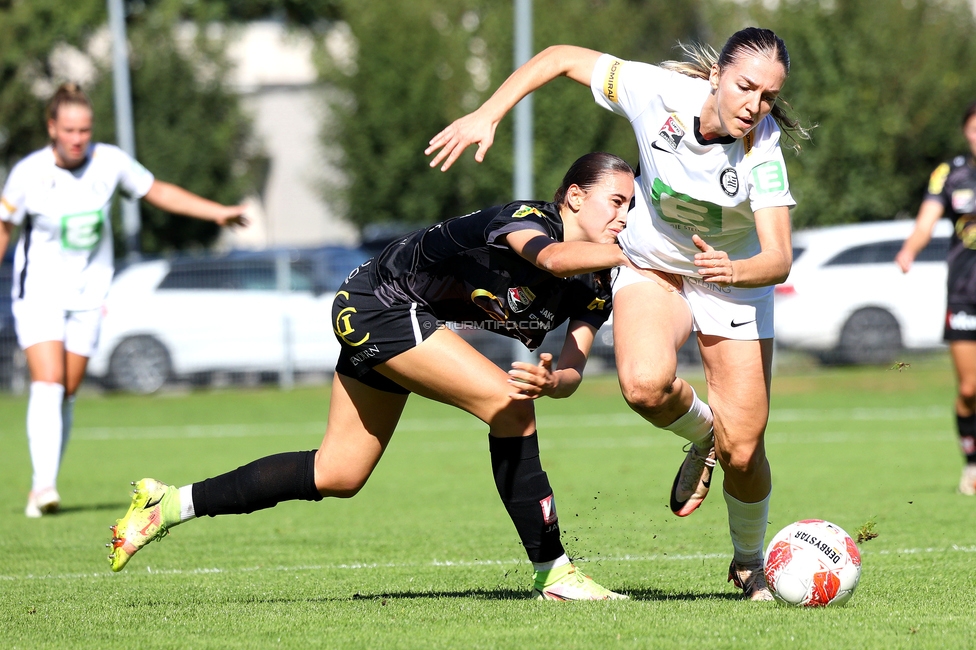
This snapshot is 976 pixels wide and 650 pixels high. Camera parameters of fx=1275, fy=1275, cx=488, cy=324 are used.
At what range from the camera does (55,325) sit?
7.75m

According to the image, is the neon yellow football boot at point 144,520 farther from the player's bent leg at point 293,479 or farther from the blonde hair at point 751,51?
the blonde hair at point 751,51

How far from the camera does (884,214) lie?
25.0 meters

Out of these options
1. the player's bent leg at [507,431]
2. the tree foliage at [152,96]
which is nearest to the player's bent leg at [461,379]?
the player's bent leg at [507,431]

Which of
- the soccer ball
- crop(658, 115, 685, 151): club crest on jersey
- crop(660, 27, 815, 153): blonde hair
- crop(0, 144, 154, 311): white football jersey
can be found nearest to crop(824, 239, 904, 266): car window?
crop(0, 144, 154, 311): white football jersey

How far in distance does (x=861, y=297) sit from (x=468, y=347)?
12516 millimetres

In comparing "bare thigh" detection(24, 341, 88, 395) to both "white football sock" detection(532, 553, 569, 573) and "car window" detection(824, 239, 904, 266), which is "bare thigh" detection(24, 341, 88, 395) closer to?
"white football sock" detection(532, 553, 569, 573)

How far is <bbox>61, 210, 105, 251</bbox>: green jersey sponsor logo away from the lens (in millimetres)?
7828

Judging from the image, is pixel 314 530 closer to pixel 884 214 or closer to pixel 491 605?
pixel 491 605

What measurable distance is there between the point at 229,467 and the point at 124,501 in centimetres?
177

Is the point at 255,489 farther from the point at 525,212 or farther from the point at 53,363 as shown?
the point at 53,363

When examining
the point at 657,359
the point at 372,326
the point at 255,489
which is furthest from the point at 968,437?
the point at 255,489

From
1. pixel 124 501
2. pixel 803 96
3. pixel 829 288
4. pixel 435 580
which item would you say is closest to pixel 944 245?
pixel 829 288

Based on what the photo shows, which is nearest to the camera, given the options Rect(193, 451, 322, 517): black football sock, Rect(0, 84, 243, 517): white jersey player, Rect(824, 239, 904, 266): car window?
Rect(193, 451, 322, 517): black football sock

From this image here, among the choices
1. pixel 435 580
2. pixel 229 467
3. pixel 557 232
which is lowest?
pixel 229 467
